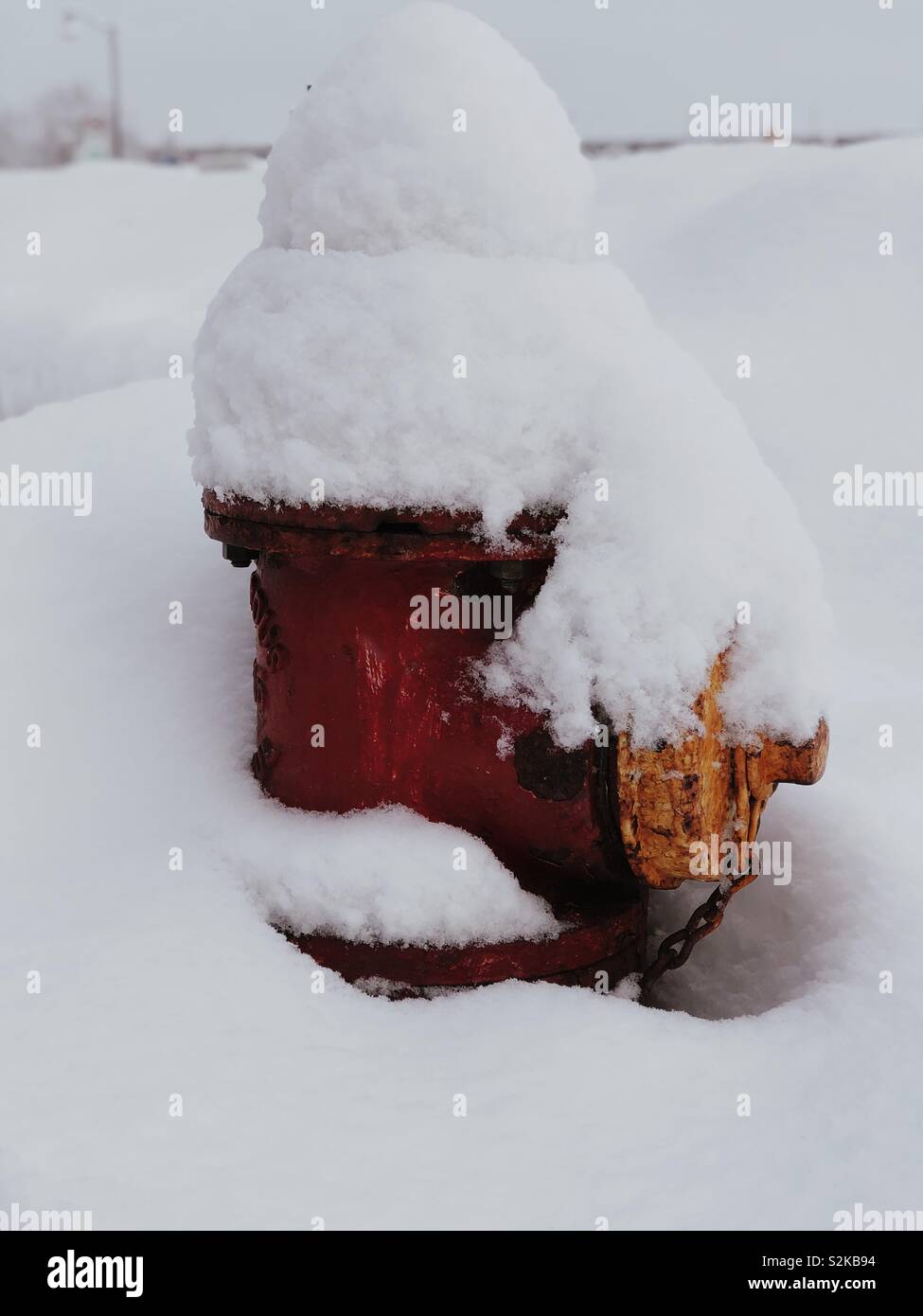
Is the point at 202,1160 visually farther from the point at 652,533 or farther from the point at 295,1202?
the point at 652,533

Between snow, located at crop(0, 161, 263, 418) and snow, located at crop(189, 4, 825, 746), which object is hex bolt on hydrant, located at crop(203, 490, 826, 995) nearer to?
snow, located at crop(189, 4, 825, 746)

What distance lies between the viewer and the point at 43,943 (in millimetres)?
1689

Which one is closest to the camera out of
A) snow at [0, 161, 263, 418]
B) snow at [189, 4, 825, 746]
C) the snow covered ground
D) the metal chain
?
the snow covered ground

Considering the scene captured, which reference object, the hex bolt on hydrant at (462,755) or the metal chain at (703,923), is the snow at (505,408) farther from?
the metal chain at (703,923)

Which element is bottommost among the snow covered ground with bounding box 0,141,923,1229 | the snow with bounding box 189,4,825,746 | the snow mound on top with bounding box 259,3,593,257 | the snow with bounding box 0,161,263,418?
the snow covered ground with bounding box 0,141,923,1229

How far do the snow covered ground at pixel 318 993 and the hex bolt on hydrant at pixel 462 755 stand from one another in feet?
0.23

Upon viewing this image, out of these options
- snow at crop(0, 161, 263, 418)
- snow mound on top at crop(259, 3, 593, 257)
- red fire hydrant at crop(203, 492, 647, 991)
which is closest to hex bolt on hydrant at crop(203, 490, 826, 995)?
red fire hydrant at crop(203, 492, 647, 991)

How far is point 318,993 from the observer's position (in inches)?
67.1

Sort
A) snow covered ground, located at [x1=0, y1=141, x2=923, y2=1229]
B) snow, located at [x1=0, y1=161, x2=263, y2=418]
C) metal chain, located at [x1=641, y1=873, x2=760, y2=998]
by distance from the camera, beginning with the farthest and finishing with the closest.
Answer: snow, located at [x1=0, y1=161, x2=263, y2=418] < metal chain, located at [x1=641, y1=873, x2=760, y2=998] < snow covered ground, located at [x1=0, y1=141, x2=923, y2=1229]

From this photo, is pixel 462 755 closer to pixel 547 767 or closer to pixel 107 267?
pixel 547 767

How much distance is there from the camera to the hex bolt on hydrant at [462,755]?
1.68 metres

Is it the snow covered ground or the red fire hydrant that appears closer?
the snow covered ground

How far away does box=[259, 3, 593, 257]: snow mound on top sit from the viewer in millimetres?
1731

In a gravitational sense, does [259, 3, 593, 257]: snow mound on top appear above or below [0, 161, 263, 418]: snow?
below
